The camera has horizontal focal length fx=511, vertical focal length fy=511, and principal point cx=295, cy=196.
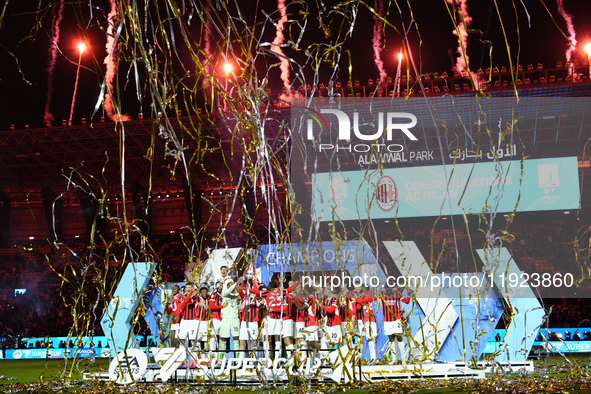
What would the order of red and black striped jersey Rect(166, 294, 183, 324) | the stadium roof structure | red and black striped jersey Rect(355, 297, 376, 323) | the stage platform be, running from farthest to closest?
the stadium roof structure, red and black striped jersey Rect(166, 294, 183, 324), red and black striped jersey Rect(355, 297, 376, 323), the stage platform

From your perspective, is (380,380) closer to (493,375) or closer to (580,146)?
(493,375)

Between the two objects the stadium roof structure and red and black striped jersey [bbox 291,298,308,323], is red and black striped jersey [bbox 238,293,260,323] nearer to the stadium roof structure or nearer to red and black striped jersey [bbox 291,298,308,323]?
red and black striped jersey [bbox 291,298,308,323]

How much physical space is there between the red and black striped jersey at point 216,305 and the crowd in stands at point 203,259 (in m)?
1.40

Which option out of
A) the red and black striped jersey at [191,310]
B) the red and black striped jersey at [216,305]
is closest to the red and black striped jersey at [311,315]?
the red and black striped jersey at [216,305]

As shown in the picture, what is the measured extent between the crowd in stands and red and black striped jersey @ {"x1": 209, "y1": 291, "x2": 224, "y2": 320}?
1.40 metres

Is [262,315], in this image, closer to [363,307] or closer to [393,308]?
[363,307]

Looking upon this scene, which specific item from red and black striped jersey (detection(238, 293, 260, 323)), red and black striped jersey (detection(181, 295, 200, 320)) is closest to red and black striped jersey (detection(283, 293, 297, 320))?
red and black striped jersey (detection(238, 293, 260, 323))

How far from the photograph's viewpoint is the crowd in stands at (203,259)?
46.7 ft

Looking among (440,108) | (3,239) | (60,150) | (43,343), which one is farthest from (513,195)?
(3,239)

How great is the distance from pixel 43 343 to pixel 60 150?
30.3 feet

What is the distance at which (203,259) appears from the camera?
54.5 ft

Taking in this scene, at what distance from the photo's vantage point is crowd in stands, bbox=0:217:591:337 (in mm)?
14242

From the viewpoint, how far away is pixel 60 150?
71.5 ft

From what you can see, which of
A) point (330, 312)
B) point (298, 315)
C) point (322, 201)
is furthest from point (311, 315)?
point (322, 201)
